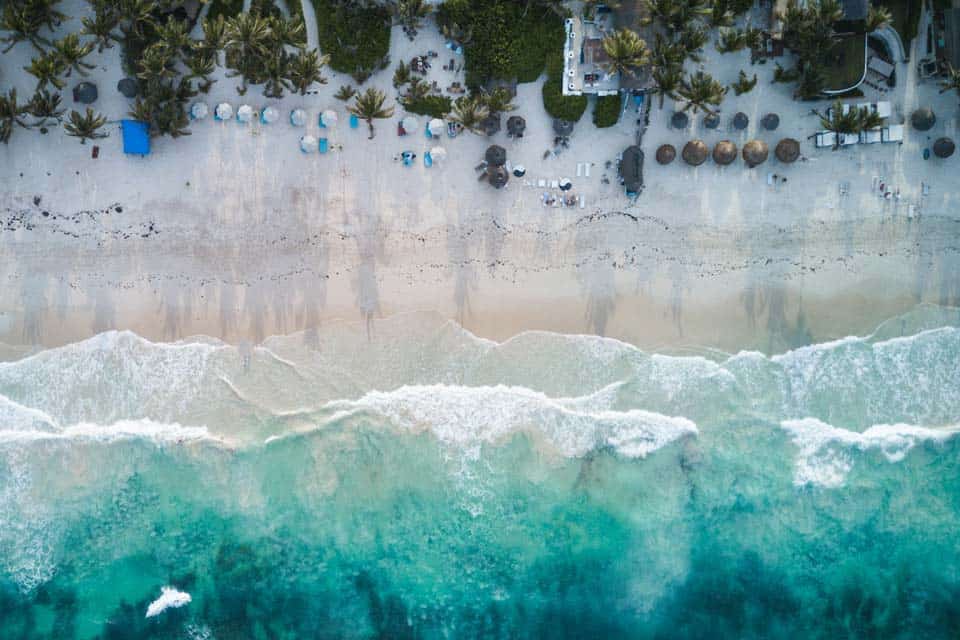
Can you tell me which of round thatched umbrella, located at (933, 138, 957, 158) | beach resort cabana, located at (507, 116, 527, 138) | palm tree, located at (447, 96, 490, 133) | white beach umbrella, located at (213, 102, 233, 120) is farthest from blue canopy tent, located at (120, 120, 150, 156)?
round thatched umbrella, located at (933, 138, 957, 158)

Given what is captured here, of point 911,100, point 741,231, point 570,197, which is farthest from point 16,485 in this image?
point 911,100

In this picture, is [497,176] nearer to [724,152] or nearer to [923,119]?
[724,152]

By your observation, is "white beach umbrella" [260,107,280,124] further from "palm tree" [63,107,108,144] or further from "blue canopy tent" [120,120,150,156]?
"palm tree" [63,107,108,144]

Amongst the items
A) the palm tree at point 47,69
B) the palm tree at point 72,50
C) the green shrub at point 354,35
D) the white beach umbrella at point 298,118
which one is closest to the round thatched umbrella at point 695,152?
the green shrub at point 354,35

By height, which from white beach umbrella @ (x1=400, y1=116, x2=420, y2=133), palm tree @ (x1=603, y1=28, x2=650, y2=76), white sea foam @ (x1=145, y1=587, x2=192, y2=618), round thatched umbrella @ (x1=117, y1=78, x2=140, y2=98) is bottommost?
white sea foam @ (x1=145, y1=587, x2=192, y2=618)

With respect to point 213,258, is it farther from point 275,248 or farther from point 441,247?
point 441,247

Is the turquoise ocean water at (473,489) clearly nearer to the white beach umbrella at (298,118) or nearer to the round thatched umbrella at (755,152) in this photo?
the round thatched umbrella at (755,152)

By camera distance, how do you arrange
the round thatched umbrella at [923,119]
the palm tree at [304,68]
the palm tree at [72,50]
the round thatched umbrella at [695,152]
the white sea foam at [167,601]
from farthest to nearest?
the white sea foam at [167,601]
the round thatched umbrella at [695,152]
the round thatched umbrella at [923,119]
the palm tree at [304,68]
the palm tree at [72,50]
